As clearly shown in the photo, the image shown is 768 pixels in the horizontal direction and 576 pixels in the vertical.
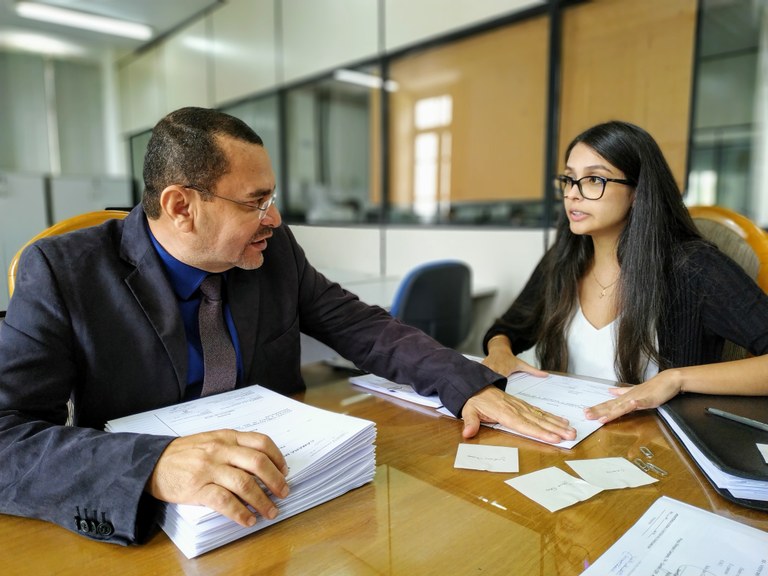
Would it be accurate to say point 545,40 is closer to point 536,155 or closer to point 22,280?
point 536,155

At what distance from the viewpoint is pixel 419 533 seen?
0.59 metres

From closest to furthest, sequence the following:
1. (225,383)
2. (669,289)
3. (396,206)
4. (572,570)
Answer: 1. (572,570)
2. (225,383)
3. (669,289)
4. (396,206)

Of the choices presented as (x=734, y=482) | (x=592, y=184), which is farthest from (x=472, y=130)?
(x=734, y=482)

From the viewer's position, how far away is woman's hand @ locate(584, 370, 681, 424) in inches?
35.9

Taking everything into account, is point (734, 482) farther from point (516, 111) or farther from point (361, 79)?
point (361, 79)

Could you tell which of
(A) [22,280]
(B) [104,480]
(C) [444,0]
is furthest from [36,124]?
(B) [104,480]

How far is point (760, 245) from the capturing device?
1.39m

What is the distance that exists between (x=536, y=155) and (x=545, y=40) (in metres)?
0.65

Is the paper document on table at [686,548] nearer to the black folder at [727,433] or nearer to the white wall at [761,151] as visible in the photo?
the black folder at [727,433]

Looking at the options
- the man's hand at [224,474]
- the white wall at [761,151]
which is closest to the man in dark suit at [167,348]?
the man's hand at [224,474]

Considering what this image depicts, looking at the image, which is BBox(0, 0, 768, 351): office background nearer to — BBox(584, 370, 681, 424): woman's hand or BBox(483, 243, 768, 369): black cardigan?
BBox(584, 370, 681, 424): woman's hand

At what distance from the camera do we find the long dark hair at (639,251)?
1.36m

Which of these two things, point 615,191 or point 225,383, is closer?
point 225,383

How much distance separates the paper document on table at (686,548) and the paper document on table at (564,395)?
23 centimetres
